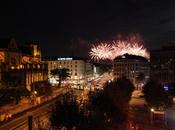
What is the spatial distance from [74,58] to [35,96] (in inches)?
3745

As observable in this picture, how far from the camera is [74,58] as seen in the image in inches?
6619

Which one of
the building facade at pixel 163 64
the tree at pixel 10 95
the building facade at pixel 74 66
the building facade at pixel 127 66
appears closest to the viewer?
the tree at pixel 10 95

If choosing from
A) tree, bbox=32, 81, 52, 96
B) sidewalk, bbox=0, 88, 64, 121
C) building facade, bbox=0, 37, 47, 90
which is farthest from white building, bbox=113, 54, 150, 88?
sidewalk, bbox=0, 88, 64, 121

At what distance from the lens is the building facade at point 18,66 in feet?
249

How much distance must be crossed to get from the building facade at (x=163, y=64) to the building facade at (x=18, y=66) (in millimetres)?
54450

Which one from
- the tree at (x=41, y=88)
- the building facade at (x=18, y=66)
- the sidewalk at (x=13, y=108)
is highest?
the building facade at (x=18, y=66)

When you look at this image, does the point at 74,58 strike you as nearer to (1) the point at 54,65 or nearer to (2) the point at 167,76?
(1) the point at 54,65

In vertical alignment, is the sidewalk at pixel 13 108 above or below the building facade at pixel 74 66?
below

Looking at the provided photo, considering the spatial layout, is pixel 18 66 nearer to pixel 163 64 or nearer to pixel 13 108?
pixel 13 108

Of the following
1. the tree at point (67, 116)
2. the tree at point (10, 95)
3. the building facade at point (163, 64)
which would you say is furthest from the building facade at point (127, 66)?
the tree at point (67, 116)

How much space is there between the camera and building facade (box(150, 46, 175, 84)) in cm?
12250

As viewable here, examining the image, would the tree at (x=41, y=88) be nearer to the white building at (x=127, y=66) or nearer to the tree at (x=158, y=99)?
the tree at (x=158, y=99)

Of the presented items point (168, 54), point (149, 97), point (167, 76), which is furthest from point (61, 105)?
point (168, 54)

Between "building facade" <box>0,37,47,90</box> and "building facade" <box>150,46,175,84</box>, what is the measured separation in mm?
54450
